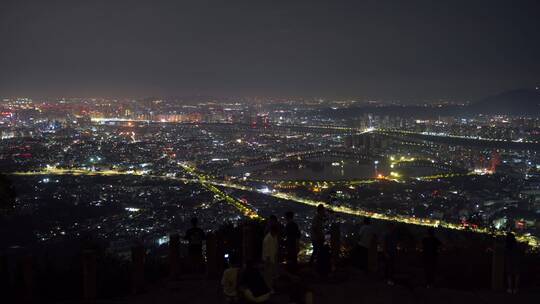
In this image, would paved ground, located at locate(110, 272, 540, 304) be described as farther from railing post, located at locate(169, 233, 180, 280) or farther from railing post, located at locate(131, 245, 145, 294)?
railing post, located at locate(169, 233, 180, 280)

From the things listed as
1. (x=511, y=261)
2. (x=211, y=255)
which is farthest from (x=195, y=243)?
(x=511, y=261)

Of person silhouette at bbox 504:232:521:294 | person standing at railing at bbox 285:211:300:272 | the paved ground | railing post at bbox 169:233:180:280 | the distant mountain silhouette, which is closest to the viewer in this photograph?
the paved ground

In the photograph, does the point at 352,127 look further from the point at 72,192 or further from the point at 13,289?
the point at 13,289

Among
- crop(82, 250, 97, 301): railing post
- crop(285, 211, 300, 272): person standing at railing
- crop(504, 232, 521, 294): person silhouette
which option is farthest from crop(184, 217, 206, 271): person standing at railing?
crop(504, 232, 521, 294): person silhouette

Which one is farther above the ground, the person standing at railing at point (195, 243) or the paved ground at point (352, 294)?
the person standing at railing at point (195, 243)

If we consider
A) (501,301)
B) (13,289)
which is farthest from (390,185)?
(13,289)

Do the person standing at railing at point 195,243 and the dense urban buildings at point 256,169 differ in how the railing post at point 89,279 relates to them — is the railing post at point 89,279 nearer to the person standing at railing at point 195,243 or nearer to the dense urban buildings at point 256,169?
the person standing at railing at point 195,243

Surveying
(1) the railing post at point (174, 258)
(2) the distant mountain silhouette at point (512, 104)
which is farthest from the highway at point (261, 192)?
(2) the distant mountain silhouette at point (512, 104)
